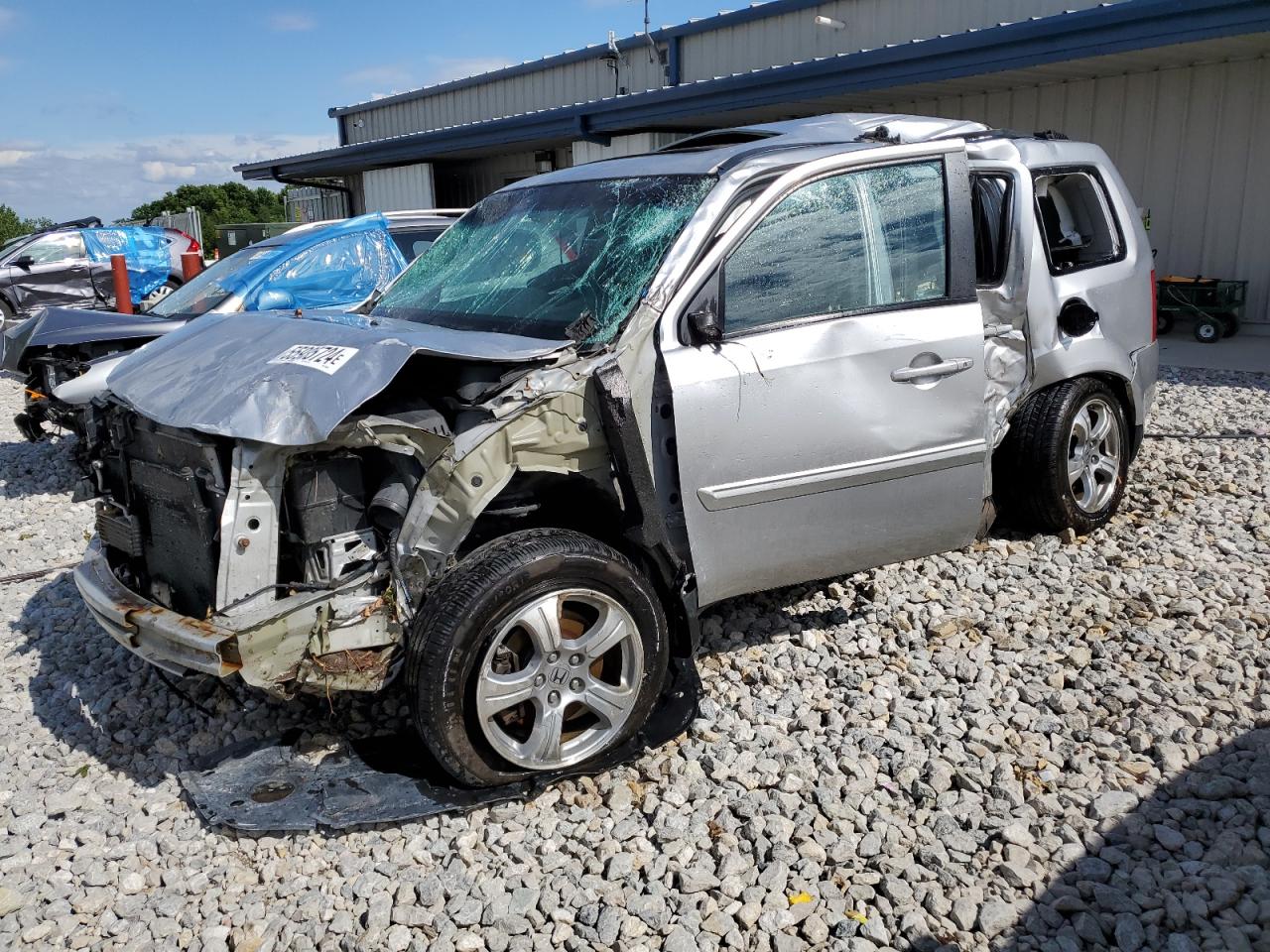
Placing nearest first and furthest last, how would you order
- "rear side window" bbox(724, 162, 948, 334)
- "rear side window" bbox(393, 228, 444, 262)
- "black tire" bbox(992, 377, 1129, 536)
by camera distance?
"rear side window" bbox(724, 162, 948, 334) → "black tire" bbox(992, 377, 1129, 536) → "rear side window" bbox(393, 228, 444, 262)

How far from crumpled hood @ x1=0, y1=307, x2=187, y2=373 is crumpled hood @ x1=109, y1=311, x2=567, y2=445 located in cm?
389

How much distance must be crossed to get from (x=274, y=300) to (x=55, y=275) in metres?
11.6

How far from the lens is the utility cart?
11.4 m

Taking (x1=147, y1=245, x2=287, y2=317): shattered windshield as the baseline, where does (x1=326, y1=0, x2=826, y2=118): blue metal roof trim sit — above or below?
above

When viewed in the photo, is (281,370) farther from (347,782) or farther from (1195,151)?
(1195,151)

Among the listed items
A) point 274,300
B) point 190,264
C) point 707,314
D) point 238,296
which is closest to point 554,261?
point 707,314

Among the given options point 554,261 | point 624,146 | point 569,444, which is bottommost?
point 569,444

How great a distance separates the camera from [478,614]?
3.18 metres

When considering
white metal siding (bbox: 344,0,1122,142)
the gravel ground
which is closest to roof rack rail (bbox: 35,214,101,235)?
white metal siding (bbox: 344,0,1122,142)

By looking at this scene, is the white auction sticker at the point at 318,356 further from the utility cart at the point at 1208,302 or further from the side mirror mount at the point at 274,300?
the utility cart at the point at 1208,302

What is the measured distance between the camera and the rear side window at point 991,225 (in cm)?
488

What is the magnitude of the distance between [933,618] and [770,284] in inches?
68.2

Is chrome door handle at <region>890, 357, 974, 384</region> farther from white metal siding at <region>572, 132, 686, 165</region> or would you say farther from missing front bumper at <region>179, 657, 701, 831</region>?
white metal siding at <region>572, 132, 686, 165</region>

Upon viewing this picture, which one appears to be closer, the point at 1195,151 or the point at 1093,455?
the point at 1093,455
